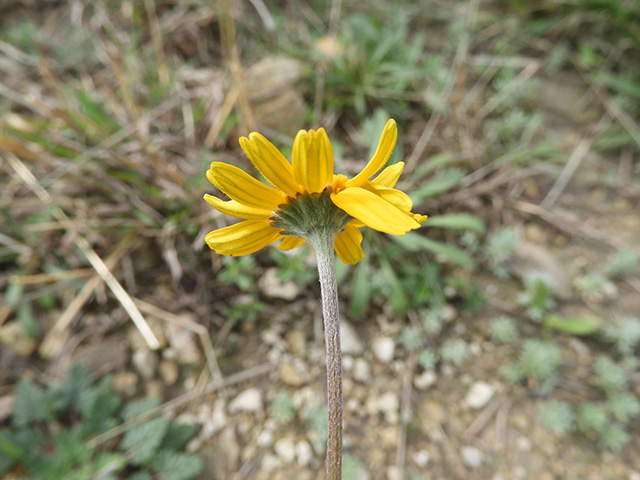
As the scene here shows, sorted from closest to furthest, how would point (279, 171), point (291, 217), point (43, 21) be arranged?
point (279, 171)
point (291, 217)
point (43, 21)

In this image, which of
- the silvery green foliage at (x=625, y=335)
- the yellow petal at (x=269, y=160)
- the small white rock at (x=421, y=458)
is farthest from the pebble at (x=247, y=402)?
the silvery green foliage at (x=625, y=335)

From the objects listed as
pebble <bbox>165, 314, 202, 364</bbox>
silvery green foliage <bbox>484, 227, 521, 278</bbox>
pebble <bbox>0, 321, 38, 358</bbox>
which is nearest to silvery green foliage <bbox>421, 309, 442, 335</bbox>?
silvery green foliage <bbox>484, 227, 521, 278</bbox>

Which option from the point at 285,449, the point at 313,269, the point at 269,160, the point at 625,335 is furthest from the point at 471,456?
the point at 269,160

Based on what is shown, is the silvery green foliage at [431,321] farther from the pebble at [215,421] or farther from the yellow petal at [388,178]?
the yellow petal at [388,178]

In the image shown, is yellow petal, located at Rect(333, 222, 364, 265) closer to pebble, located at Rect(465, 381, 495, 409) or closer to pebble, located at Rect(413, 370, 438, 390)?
pebble, located at Rect(413, 370, 438, 390)

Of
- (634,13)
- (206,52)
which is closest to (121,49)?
(206,52)

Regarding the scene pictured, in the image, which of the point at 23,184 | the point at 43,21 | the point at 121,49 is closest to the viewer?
the point at 23,184

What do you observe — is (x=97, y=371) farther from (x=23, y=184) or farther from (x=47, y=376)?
(x=23, y=184)

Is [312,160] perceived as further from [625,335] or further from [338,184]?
[625,335]
